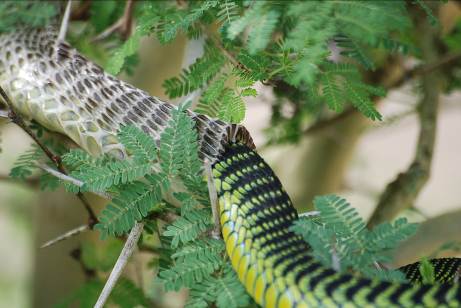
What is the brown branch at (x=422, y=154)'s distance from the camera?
2.81m

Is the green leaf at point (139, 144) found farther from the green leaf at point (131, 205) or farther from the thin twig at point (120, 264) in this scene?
the thin twig at point (120, 264)

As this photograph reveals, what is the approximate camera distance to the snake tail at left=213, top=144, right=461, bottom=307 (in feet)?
4.42

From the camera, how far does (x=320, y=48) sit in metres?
1.28

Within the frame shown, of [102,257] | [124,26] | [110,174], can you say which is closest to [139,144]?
[110,174]

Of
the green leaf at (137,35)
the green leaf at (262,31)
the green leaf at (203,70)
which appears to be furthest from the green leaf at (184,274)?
the green leaf at (137,35)

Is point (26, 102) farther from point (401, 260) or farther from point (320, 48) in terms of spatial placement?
point (401, 260)

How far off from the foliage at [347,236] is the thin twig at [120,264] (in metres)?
0.41

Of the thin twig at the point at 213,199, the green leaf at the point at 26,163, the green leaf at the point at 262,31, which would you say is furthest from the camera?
the green leaf at the point at 26,163

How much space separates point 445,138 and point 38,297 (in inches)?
237

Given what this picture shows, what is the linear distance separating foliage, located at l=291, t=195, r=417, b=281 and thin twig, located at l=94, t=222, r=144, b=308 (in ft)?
1.35

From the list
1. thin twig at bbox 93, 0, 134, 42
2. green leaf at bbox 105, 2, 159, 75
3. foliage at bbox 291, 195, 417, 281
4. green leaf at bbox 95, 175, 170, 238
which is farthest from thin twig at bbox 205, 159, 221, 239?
thin twig at bbox 93, 0, 134, 42

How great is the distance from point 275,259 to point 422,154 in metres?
1.64

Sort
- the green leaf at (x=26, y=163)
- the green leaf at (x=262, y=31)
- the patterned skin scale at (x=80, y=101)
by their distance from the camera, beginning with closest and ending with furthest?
1. the green leaf at (x=262, y=31)
2. the patterned skin scale at (x=80, y=101)
3. the green leaf at (x=26, y=163)

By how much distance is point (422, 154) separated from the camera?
9.64 feet
